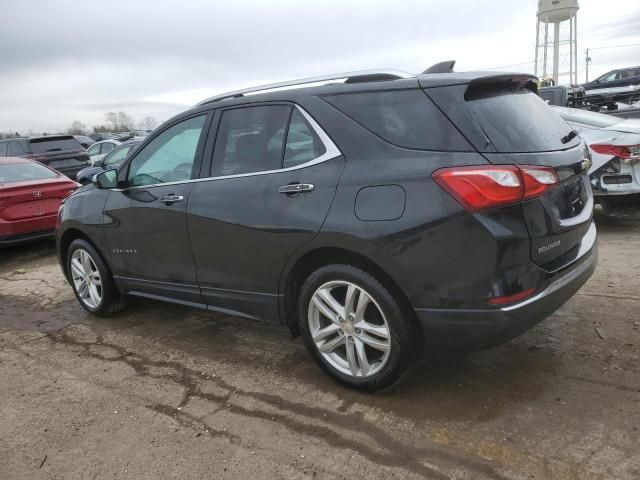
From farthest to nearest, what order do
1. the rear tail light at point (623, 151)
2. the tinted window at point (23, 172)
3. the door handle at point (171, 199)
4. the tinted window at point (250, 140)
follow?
the tinted window at point (23, 172) < the rear tail light at point (623, 151) < the door handle at point (171, 199) < the tinted window at point (250, 140)

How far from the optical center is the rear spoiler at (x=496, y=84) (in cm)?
285

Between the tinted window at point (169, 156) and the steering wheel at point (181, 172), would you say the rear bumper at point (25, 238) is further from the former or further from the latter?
the steering wheel at point (181, 172)

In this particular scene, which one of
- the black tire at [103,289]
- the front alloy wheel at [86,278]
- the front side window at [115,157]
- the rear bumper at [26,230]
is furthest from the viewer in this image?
the front side window at [115,157]

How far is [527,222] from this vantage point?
2643 mm

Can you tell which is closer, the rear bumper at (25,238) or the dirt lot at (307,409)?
the dirt lot at (307,409)

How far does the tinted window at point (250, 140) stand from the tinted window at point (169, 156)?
268 millimetres

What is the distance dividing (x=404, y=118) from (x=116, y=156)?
11.6 metres

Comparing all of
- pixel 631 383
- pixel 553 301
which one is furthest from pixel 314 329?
pixel 631 383

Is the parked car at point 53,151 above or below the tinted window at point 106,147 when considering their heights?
above

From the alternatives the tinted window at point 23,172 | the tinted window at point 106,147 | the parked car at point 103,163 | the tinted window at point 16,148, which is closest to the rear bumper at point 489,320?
the tinted window at point 23,172

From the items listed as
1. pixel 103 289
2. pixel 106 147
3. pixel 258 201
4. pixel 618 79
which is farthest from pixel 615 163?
pixel 618 79

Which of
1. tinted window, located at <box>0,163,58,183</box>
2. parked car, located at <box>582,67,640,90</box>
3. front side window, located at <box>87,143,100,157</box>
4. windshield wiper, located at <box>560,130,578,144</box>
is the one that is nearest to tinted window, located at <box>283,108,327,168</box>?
windshield wiper, located at <box>560,130,578,144</box>

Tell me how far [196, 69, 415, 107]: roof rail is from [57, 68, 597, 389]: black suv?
0.01 m

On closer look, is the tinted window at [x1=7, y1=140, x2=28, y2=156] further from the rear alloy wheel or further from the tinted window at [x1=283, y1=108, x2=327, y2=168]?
the rear alloy wheel
